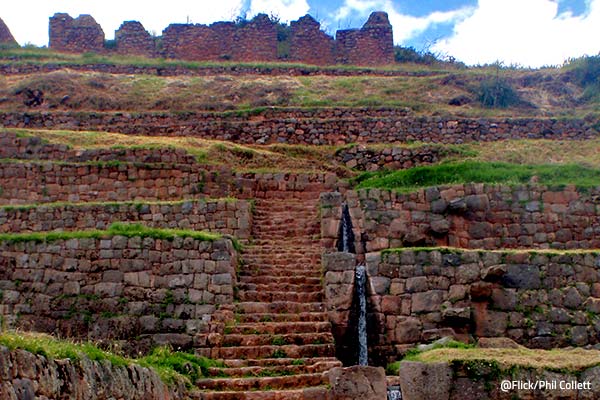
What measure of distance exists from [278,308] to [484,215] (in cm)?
671

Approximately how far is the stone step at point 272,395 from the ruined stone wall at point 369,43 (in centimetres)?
2781

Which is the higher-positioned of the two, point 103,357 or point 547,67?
point 547,67

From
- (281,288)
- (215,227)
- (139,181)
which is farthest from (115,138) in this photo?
(281,288)

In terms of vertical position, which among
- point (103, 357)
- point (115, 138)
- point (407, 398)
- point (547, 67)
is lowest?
point (407, 398)

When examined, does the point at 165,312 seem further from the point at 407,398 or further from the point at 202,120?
the point at 202,120

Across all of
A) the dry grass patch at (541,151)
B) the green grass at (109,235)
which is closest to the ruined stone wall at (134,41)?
the dry grass patch at (541,151)

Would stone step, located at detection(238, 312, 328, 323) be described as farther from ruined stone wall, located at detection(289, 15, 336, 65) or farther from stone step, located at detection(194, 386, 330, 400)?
ruined stone wall, located at detection(289, 15, 336, 65)

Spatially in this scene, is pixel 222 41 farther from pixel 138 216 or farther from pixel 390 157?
pixel 138 216

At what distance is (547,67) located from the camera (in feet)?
116

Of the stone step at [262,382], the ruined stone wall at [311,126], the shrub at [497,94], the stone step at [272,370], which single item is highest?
the shrub at [497,94]

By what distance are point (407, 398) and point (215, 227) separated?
841 centimetres

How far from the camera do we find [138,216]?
62.5 ft

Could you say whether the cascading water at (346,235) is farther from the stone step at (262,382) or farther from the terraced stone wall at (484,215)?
the stone step at (262,382)

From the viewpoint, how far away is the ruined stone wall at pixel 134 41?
125 feet
